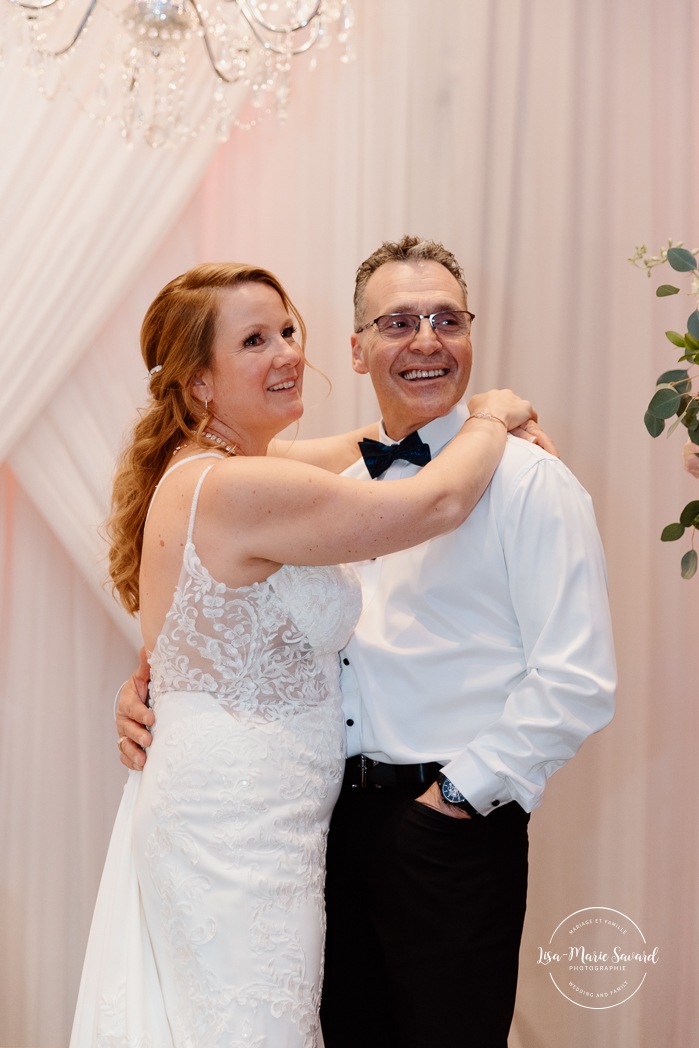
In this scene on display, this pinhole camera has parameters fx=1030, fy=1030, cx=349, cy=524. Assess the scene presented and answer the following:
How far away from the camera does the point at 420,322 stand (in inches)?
91.3

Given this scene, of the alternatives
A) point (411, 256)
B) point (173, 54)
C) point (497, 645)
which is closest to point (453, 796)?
point (497, 645)

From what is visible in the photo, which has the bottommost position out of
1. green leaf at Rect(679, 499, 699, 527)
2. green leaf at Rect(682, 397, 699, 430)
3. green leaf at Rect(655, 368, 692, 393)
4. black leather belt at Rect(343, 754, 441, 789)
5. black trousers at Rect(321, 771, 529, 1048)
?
black trousers at Rect(321, 771, 529, 1048)

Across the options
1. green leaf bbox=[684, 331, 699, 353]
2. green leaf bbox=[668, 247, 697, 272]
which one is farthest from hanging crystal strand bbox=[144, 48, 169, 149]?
green leaf bbox=[684, 331, 699, 353]

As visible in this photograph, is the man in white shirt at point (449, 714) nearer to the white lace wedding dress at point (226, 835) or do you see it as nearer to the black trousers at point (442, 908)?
the black trousers at point (442, 908)

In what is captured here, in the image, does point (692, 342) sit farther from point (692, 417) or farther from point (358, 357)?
point (358, 357)

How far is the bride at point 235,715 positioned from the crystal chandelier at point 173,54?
523 mm

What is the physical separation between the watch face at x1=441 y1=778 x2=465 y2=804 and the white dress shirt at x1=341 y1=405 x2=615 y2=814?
24 mm

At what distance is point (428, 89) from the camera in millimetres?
3125

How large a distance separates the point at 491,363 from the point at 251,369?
115 cm

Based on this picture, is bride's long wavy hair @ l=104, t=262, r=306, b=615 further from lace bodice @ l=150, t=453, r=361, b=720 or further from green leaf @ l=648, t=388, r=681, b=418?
green leaf @ l=648, t=388, r=681, b=418

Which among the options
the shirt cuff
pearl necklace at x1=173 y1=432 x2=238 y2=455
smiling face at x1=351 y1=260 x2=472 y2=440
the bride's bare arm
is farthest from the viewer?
the bride's bare arm

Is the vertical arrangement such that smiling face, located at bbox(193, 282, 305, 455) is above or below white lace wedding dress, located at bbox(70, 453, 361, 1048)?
above

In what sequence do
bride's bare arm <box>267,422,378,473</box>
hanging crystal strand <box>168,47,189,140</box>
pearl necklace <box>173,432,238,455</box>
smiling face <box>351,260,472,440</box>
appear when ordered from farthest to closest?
bride's bare arm <box>267,422,378,473</box> < hanging crystal strand <box>168,47,189,140</box> < smiling face <box>351,260,472,440</box> < pearl necklace <box>173,432,238,455</box>

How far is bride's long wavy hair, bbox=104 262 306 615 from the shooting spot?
7.28 ft
